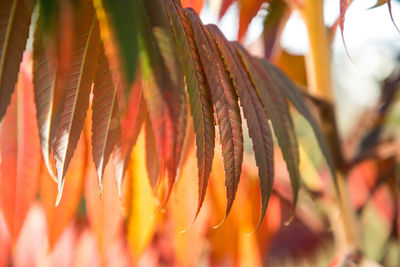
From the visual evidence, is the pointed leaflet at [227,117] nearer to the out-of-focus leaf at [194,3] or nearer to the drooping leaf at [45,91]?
the drooping leaf at [45,91]

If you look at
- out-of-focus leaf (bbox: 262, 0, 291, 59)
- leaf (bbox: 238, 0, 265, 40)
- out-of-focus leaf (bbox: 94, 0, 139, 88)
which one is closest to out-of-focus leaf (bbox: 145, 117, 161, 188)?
out-of-focus leaf (bbox: 94, 0, 139, 88)

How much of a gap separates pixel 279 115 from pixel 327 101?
0.79 ft

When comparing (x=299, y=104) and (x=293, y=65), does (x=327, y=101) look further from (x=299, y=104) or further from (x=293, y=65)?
(x=293, y=65)

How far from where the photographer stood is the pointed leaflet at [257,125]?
314mm

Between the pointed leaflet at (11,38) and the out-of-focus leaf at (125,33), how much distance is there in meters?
0.09

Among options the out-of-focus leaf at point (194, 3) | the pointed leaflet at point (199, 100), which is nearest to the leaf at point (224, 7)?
the out-of-focus leaf at point (194, 3)

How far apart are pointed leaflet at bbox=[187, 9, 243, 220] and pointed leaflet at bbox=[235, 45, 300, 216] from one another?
4 cm

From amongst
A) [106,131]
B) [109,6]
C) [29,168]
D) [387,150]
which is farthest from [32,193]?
[387,150]

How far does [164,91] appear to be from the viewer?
22 cm

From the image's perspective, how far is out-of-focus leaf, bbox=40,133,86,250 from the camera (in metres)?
0.54

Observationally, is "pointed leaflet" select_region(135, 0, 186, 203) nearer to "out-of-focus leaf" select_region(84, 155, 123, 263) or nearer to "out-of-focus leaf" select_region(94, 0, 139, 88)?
"out-of-focus leaf" select_region(94, 0, 139, 88)

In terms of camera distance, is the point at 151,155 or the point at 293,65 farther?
the point at 293,65

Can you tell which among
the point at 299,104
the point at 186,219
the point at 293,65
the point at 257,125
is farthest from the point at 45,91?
the point at 293,65

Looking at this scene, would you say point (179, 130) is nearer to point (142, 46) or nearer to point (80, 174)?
point (142, 46)
